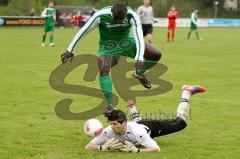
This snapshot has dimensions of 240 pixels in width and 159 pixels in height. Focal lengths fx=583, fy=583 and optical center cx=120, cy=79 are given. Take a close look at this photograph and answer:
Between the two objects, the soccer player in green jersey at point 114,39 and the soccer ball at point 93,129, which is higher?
the soccer player in green jersey at point 114,39

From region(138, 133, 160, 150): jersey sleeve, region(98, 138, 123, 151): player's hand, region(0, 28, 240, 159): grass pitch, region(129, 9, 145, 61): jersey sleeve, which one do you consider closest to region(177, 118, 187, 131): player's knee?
region(0, 28, 240, 159): grass pitch

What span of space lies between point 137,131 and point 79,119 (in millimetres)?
2864

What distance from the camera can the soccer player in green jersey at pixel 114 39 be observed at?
9.55 m

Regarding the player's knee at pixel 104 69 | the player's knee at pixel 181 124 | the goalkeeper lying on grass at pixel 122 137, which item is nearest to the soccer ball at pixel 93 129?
the goalkeeper lying on grass at pixel 122 137

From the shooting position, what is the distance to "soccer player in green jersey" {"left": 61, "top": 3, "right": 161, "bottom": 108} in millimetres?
9547

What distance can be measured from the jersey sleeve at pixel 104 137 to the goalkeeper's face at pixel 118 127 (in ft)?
0.47

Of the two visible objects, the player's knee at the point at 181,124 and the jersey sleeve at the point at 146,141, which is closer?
the jersey sleeve at the point at 146,141

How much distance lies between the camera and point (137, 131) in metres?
7.84

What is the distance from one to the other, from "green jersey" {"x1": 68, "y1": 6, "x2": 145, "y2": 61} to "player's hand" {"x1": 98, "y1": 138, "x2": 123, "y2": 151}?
2.07 m

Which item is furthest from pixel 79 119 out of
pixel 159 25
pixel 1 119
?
pixel 159 25

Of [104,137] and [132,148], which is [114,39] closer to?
[104,137]

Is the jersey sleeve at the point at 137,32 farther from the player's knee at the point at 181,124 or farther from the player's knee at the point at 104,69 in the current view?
the player's knee at the point at 181,124

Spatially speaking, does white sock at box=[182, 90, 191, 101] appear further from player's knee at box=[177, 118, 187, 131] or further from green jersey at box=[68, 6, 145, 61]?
green jersey at box=[68, 6, 145, 61]

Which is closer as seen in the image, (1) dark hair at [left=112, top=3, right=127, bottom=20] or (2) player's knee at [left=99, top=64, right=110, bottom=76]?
(1) dark hair at [left=112, top=3, right=127, bottom=20]
